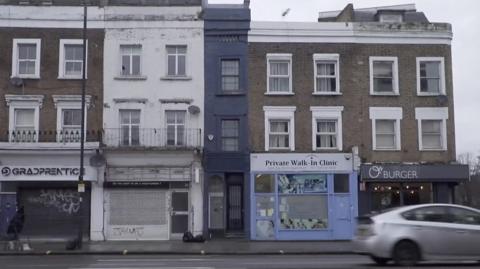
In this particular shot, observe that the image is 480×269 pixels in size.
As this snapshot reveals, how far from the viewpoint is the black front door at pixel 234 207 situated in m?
32.3

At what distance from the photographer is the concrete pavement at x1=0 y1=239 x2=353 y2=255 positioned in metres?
25.2

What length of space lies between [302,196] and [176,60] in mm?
8951

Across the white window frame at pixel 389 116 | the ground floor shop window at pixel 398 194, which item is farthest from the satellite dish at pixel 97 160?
the white window frame at pixel 389 116

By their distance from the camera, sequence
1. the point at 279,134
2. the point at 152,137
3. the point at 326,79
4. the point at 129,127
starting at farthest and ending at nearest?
the point at 326,79, the point at 279,134, the point at 129,127, the point at 152,137

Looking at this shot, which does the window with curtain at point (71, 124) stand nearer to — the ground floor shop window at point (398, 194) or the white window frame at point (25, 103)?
the white window frame at point (25, 103)

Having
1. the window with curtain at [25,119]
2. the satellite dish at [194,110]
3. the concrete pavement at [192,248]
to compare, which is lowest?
the concrete pavement at [192,248]

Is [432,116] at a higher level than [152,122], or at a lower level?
higher

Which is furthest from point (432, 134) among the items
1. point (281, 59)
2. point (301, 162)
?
point (281, 59)

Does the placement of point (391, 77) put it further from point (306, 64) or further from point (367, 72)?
point (306, 64)

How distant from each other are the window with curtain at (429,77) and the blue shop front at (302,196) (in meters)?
5.75

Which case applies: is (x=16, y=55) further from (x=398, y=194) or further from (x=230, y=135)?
(x=398, y=194)

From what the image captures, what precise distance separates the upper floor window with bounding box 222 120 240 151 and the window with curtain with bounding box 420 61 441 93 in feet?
30.8

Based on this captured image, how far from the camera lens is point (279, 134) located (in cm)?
3266

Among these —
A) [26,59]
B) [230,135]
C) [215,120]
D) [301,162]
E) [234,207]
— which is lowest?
[234,207]
